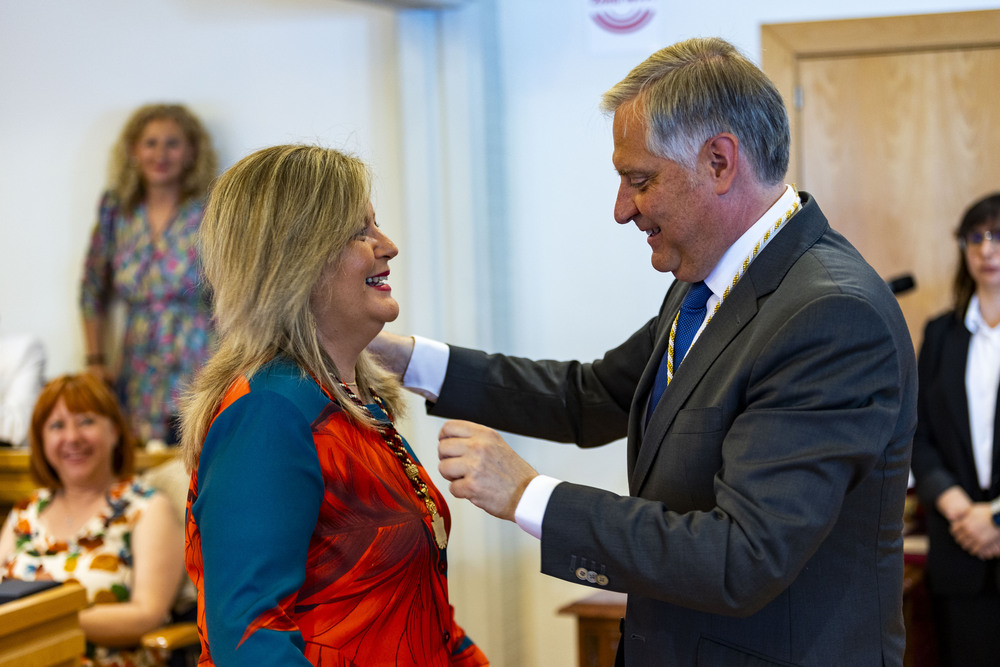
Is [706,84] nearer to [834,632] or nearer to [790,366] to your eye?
[790,366]

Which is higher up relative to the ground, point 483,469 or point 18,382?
point 483,469

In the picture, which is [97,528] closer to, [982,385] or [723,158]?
[723,158]

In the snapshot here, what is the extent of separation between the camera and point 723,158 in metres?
1.65

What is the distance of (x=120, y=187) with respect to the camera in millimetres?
4504

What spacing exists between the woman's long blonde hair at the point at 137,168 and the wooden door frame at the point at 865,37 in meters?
2.28

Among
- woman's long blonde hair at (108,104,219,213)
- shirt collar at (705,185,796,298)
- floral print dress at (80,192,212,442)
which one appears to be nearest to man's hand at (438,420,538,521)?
shirt collar at (705,185,796,298)

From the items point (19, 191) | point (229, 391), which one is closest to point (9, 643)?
point (229, 391)

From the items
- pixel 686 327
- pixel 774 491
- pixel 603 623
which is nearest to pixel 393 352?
pixel 686 327

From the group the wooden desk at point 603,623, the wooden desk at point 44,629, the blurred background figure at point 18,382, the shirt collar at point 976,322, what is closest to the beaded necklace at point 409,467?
the wooden desk at point 44,629

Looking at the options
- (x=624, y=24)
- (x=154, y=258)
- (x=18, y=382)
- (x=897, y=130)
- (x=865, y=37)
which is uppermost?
(x=624, y=24)

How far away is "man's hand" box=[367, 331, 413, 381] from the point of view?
213 centimetres

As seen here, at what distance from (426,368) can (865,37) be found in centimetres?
221

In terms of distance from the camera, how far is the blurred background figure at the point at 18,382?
4332mm

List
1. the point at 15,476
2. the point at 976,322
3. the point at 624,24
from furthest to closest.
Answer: the point at 15,476, the point at 624,24, the point at 976,322
